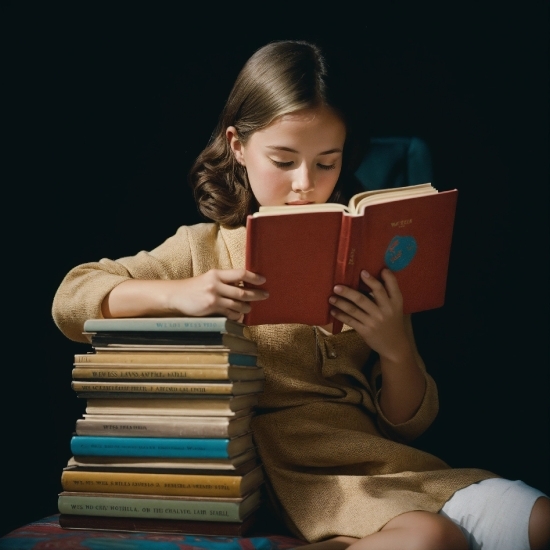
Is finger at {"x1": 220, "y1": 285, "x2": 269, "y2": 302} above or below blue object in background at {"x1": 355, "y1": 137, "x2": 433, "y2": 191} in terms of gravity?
below

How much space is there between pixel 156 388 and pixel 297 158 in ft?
1.72

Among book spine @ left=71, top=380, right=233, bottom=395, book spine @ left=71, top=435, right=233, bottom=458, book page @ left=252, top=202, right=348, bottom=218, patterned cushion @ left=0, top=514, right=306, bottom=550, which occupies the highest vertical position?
book page @ left=252, top=202, right=348, bottom=218

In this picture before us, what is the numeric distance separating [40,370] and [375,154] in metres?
0.99

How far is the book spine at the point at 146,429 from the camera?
4.11ft

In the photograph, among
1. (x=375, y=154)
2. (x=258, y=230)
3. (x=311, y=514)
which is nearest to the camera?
(x=258, y=230)

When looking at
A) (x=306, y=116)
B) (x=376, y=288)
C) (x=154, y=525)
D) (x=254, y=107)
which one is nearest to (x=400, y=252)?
(x=376, y=288)

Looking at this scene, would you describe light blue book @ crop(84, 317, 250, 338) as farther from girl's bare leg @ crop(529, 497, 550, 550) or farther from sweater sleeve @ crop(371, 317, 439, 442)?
girl's bare leg @ crop(529, 497, 550, 550)

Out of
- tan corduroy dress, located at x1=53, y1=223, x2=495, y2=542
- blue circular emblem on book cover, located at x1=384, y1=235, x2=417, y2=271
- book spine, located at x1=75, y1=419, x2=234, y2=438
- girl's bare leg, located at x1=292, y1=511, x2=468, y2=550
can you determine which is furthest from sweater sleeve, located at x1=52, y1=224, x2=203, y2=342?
girl's bare leg, located at x1=292, y1=511, x2=468, y2=550

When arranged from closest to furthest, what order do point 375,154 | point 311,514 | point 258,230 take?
point 258,230
point 311,514
point 375,154

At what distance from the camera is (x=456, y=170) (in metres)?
1.87

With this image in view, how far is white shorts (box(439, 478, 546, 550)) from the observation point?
49.1 inches

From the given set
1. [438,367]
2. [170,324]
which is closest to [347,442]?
[170,324]

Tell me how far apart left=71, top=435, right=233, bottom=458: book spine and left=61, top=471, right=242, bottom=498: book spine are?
0.04m

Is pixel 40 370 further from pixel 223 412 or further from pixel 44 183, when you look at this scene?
pixel 223 412
